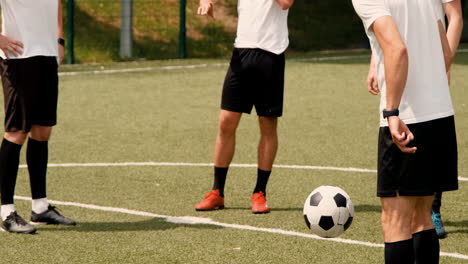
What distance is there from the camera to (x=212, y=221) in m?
8.02

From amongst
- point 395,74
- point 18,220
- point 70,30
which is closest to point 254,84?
point 18,220

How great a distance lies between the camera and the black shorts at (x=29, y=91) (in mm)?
7543

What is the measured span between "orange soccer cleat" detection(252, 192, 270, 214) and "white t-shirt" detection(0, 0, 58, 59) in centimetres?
201

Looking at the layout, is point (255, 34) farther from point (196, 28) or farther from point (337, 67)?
point (196, 28)

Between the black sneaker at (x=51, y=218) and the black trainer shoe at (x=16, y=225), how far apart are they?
272mm

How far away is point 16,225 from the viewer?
754 centimetres

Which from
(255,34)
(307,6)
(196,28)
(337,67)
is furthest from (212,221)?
(307,6)

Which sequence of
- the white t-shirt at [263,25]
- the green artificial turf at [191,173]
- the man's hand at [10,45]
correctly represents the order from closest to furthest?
the green artificial turf at [191,173] → the man's hand at [10,45] → the white t-shirt at [263,25]

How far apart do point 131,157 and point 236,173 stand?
1.37 metres

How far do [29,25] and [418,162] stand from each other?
356 cm

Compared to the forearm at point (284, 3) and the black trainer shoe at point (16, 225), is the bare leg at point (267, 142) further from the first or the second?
the black trainer shoe at point (16, 225)

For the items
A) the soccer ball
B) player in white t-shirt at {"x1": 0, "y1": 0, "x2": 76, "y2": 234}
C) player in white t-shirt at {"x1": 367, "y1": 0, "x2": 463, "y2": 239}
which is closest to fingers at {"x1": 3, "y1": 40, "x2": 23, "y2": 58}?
player in white t-shirt at {"x1": 0, "y1": 0, "x2": 76, "y2": 234}

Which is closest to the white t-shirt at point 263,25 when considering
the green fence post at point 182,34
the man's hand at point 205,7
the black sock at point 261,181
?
the man's hand at point 205,7

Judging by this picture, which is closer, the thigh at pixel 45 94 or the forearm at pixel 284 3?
the thigh at pixel 45 94
